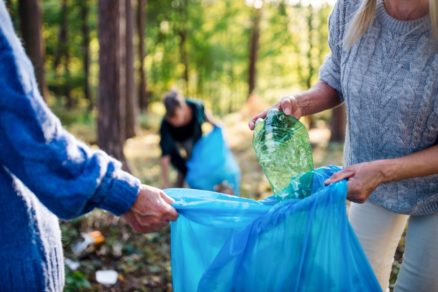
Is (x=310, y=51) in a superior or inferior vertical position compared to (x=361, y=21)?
inferior

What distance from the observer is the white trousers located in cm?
197

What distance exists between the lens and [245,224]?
198cm

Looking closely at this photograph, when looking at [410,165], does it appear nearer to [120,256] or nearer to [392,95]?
[392,95]

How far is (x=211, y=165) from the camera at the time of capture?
576 cm

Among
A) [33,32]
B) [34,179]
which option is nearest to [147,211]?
[34,179]

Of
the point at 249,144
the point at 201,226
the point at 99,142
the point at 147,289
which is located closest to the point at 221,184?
the point at 147,289

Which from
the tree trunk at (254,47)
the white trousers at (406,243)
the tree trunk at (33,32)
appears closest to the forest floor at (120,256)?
the white trousers at (406,243)

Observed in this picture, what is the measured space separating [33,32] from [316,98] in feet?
29.9

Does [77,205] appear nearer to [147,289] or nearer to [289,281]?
[289,281]

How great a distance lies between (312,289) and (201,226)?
507mm

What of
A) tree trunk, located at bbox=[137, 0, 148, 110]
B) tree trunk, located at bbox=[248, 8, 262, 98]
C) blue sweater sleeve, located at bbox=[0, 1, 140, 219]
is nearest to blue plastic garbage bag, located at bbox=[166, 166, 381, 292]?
blue sweater sleeve, located at bbox=[0, 1, 140, 219]

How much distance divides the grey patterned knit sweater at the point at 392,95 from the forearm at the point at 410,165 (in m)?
0.08

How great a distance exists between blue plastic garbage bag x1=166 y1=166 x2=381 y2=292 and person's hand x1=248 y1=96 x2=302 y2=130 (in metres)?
0.32

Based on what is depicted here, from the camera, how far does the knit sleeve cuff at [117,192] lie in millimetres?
1513
